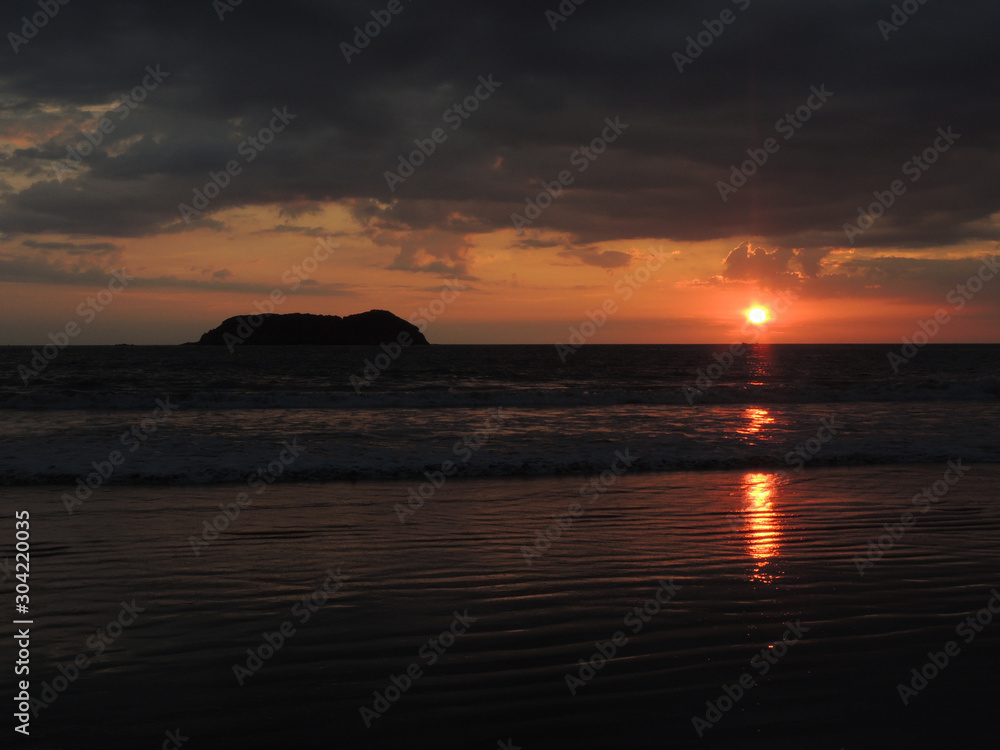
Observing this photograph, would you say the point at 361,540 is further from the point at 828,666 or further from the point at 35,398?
the point at 35,398

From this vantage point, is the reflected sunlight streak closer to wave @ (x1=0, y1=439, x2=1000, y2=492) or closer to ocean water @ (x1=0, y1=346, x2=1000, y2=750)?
ocean water @ (x1=0, y1=346, x2=1000, y2=750)

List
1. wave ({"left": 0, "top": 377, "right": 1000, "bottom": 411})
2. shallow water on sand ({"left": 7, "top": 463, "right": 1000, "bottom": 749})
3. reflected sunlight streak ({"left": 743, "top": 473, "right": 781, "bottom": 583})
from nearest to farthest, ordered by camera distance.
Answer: shallow water on sand ({"left": 7, "top": 463, "right": 1000, "bottom": 749})
reflected sunlight streak ({"left": 743, "top": 473, "right": 781, "bottom": 583})
wave ({"left": 0, "top": 377, "right": 1000, "bottom": 411})

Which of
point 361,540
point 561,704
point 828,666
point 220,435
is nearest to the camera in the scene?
point 561,704

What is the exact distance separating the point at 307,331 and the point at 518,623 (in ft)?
581

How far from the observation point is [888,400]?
33312 mm

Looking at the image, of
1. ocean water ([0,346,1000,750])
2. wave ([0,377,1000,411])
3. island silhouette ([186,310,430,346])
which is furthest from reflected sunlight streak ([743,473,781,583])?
island silhouette ([186,310,430,346])

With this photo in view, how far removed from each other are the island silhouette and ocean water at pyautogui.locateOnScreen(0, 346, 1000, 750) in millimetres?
162935

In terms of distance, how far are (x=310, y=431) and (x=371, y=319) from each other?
546ft

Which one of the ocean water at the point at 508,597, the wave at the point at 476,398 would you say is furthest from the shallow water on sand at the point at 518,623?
the wave at the point at 476,398

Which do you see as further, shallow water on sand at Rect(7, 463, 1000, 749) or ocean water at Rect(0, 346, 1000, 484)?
ocean water at Rect(0, 346, 1000, 484)

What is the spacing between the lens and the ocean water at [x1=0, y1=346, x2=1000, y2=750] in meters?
4.29

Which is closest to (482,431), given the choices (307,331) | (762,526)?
(762,526)

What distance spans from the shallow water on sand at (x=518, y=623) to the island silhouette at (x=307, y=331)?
547 ft

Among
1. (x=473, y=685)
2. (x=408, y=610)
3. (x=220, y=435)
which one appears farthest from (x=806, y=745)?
(x=220, y=435)
